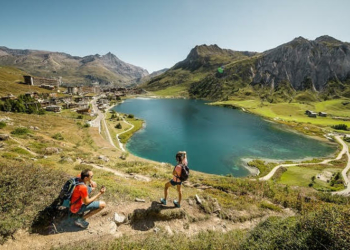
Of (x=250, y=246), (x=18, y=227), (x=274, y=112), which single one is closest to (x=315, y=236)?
(x=250, y=246)

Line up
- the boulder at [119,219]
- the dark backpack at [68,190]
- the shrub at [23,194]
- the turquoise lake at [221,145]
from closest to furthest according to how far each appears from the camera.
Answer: the shrub at [23,194]
the dark backpack at [68,190]
the boulder at [119,219]
the turquoise lake at [221,145]

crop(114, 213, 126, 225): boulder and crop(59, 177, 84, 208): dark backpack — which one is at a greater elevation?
crop(59, 177, 84, 208): dark backpack

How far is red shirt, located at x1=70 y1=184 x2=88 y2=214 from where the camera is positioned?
8.11 metres

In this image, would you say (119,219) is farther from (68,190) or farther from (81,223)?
(68,190)

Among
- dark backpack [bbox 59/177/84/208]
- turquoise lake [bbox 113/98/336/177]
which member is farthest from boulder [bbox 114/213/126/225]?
turquoise lake [bbox 113/98/336/177]

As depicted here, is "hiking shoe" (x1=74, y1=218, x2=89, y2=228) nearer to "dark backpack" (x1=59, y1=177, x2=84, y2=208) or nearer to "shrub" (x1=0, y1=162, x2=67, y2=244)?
"dark backpack" (x1=59, y1=177, x2=84, y2=208)

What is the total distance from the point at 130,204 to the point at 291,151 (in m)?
82.3

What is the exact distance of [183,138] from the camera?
8719cm

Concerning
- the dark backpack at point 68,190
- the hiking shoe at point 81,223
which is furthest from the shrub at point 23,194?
the dark backpack at point 68,190

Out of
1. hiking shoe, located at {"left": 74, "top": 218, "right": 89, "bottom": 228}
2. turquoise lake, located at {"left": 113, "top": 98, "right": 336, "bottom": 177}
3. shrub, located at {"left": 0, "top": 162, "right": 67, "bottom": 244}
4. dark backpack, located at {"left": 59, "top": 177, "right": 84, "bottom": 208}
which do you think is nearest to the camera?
shrub, located at {"left": 0, "top": 162, "right": 67, "bottom": 244}

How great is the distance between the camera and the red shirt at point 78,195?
8109 mm

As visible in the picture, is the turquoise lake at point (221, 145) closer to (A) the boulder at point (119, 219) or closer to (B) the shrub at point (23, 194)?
(A) the boulder at point (119, 219)

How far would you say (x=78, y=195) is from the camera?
8.16 metres

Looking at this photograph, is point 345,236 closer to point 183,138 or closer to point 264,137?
point 183,138
